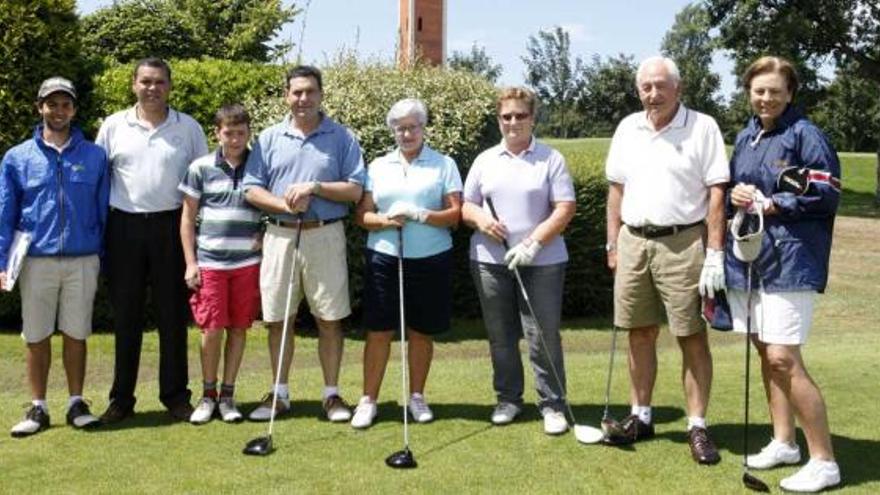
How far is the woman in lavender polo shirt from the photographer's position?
18.4 feet

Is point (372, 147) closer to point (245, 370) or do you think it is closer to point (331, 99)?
point (331, 99)

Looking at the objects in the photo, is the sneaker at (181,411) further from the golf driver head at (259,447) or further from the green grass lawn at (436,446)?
the golf driver head at (259,447)

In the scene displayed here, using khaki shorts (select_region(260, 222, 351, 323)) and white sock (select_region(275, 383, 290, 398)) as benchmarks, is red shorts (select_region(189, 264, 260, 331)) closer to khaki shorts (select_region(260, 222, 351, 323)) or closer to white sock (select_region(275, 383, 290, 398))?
khaki shorts (select_region(260, 222, 351, 323))

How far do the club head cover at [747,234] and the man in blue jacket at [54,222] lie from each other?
3603 mm

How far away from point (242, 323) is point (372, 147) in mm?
3968

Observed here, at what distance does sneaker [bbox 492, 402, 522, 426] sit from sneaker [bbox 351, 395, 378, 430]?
733 millimetres

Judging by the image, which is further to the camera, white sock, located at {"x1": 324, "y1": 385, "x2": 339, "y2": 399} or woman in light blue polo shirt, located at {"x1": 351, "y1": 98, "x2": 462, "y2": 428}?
white sock, located at {"x1": 324, "y1": 385, "x2": 339, "y2": 399}

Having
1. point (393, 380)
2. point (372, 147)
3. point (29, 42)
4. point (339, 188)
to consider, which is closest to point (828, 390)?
point (393, 380)

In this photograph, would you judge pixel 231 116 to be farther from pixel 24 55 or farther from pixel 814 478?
pixel 24 55

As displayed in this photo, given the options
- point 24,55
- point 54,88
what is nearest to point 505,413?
point 54,88

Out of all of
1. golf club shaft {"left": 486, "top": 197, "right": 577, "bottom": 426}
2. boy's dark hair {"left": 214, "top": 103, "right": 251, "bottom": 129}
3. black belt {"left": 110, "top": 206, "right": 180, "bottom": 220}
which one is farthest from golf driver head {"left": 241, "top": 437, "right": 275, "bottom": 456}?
boy's dark hair {"left": 214, "top": 103, "right": 251, "bottom": 129}

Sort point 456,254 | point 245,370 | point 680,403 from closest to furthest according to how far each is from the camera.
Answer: point 680,403 → point 245,370 → point 456,254

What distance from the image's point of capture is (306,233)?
590 centimetres

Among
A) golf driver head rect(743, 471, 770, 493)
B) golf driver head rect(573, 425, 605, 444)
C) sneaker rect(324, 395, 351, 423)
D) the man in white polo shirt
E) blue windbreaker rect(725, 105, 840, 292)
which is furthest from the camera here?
sneaker rect(324, 395, 351, 423)
